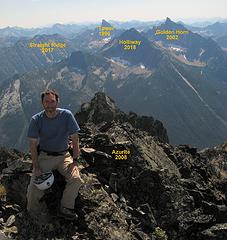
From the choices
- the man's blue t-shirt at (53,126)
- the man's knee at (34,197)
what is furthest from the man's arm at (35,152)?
the man's knee at (34,197)

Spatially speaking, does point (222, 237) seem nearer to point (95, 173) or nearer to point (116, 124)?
point (95, 173)

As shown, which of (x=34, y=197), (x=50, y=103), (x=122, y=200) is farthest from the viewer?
(x=122, y=200)

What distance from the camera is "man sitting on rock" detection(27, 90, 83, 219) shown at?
1628 cm

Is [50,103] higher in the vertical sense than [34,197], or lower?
higher

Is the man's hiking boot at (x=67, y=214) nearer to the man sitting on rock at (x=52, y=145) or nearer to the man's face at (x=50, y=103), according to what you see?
the man sitting on rock at (x=52, y=145)

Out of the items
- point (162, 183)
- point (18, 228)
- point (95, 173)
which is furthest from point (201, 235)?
point (18, 228)

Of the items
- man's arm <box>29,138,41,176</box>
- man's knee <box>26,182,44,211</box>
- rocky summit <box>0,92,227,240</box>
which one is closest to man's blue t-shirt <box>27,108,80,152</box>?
man's arm <box>29,138,41,176</box>

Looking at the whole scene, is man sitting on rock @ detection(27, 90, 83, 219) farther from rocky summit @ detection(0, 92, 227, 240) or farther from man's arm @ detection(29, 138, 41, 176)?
rocky summit @ detection(0, 92, 227, 240)

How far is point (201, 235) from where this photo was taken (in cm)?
1909

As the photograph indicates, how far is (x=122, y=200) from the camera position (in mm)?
20359

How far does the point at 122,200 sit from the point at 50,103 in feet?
22.9

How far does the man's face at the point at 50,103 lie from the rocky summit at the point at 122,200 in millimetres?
3076

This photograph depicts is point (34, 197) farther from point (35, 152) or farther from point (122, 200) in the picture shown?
point (122, 200)

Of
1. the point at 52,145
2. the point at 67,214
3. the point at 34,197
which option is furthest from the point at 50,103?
the point at 67,214
